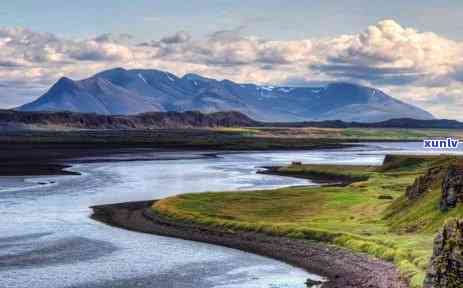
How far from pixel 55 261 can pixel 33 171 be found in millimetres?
110789

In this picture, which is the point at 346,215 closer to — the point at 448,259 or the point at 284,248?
the point at 284,248

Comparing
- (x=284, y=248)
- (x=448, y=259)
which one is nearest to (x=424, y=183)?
(x=284, y=248)

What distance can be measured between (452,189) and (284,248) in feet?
64.0

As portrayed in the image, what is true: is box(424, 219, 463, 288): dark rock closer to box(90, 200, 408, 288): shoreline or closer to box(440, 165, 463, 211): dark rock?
box(90, 200, 408, 288): shoreline

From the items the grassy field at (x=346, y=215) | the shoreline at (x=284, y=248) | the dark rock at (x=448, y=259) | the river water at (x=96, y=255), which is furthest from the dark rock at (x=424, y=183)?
the dark rock at (x=448, y=259)

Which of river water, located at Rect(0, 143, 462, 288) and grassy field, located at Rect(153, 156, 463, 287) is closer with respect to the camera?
river water, located at Rect(0, 143, 462, 288)

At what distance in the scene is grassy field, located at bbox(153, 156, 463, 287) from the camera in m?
69.1

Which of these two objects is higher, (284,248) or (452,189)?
(452,189)

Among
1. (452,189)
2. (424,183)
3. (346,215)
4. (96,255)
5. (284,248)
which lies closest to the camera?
(96,255)

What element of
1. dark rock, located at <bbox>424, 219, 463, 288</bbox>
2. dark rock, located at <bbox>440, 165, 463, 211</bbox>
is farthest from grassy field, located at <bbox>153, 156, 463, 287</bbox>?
dark rock, located at <bbox>424, 219, 463, 288</bbox>

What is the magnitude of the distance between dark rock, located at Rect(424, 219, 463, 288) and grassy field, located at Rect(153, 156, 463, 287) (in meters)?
8.75

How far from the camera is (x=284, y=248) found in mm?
76875

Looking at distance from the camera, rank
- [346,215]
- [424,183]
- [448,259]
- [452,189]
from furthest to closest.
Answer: [346,215] < [424,183] < [452,189] < [448,259]

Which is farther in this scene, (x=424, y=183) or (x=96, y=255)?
(x=424, y=183)
